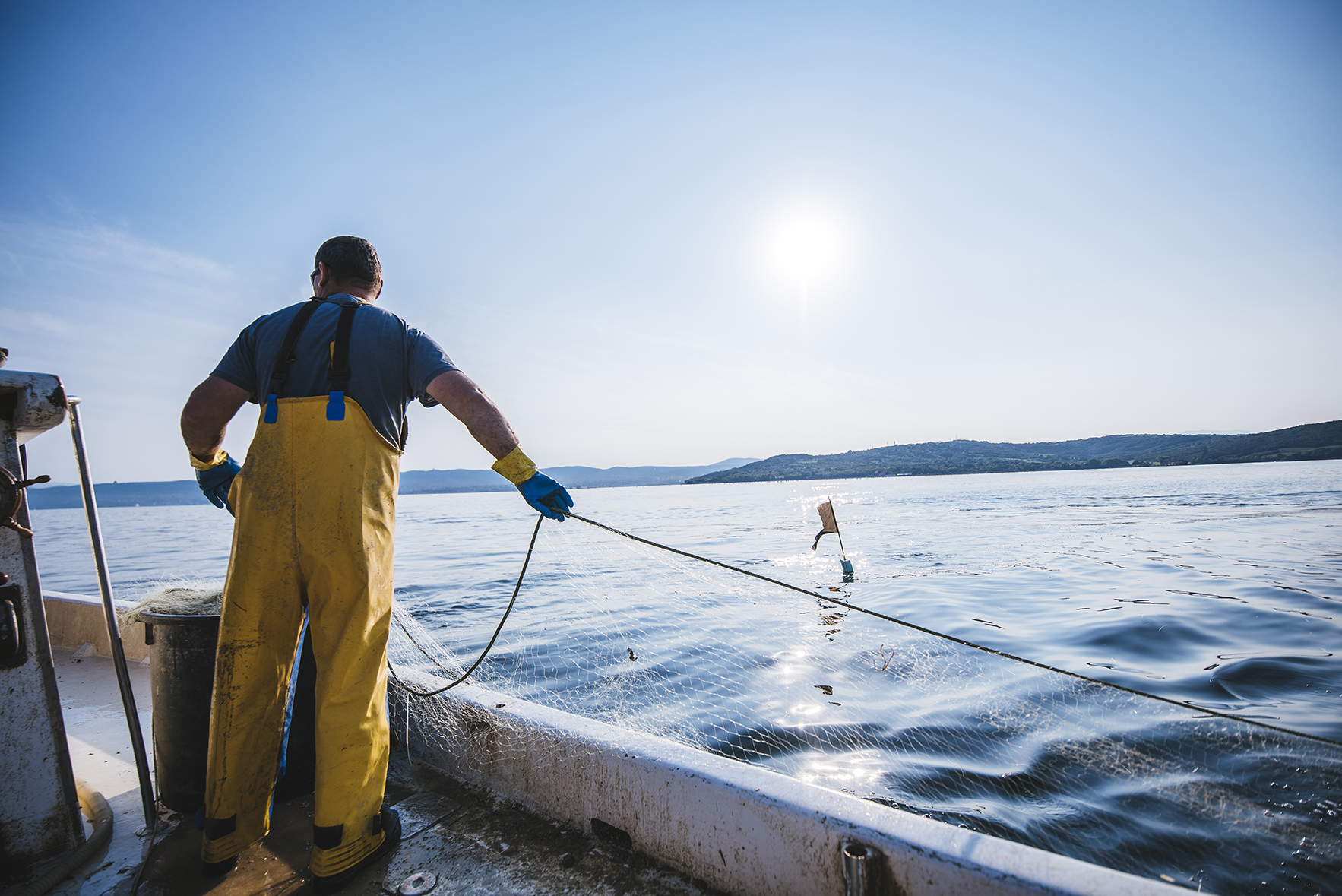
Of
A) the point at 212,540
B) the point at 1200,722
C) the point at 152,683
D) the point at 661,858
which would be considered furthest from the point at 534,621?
the point at 212,540

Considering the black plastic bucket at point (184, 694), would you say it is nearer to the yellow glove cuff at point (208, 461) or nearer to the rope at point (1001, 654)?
the yellow glove cuff at point (208, 461)

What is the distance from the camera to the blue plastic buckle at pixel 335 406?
197 centimetres

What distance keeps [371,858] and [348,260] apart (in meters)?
2.30

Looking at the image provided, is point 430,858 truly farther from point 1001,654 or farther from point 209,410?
point 1001,654

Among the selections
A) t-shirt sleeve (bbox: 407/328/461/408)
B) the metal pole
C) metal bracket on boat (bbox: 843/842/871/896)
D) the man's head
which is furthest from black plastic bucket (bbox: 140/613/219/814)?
metal bracket on boat (bbox: 843/842/871/896)

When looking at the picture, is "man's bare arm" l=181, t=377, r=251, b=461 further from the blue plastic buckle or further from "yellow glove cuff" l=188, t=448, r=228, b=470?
the blue plastic buckle

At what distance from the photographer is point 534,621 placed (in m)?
7.61

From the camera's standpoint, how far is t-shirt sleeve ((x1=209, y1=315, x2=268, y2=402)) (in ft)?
7.22

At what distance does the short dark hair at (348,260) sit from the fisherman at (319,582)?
260mm

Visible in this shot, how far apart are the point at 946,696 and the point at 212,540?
2635 centimetres

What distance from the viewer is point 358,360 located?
208 cm

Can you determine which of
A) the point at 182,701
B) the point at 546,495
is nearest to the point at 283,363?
the point at 546,495

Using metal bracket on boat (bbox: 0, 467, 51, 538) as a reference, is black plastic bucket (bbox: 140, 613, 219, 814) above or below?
below

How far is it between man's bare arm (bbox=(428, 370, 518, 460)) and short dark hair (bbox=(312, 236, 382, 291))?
0.65 meters
